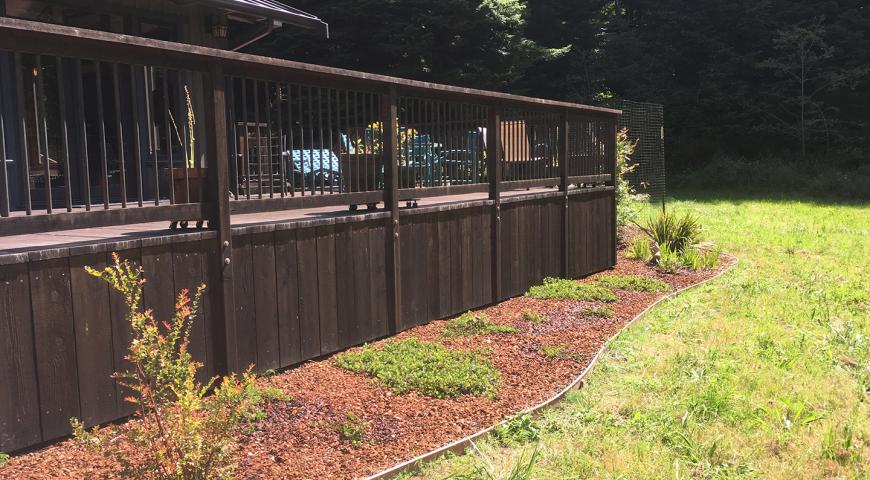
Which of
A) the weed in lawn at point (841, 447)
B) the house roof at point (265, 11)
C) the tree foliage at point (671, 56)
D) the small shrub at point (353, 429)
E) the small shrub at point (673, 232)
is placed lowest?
the weed in lawn at point (841, 447)

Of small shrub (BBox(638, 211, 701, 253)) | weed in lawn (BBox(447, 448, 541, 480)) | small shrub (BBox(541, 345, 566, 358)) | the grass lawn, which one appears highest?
small shrub (BBox(638, 211, 701, 253))

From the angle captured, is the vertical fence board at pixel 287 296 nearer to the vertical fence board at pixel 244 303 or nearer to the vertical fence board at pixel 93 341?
the vertical fence board at pixel 244 303

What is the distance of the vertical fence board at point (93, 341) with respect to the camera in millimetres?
3379

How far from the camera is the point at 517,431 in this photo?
3865 mm

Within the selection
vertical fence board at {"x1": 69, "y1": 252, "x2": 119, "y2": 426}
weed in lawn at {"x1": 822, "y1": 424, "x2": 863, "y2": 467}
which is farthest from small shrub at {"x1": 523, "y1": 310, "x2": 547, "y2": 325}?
vertical fence board at {"x1": 69, "y1": 252, "x2": 119, "y2": 426}

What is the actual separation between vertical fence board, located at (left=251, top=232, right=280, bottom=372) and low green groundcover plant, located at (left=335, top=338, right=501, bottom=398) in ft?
1.67

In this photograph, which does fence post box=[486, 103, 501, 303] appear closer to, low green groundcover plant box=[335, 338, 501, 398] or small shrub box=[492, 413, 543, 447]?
low green groundcover plant box=[335, 338, 501, 398]

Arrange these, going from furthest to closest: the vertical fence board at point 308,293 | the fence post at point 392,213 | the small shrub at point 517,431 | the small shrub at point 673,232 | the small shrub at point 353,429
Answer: the small shrub at point 673,232, the fence post at point 392,213, the vertical fence board at point 308,293, the small shrub at point 517,431, the small shrub at point 353,429

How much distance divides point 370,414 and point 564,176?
17.1ft

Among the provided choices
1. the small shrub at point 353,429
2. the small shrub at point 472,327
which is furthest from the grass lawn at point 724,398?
the small shrub at point 472,327

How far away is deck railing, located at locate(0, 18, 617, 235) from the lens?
3445 mm

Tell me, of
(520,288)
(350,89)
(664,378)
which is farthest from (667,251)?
(350,89)

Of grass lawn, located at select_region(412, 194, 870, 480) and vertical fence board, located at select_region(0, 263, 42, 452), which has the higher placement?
vertical fence board, located at select_region(0, 263, 42, 452)

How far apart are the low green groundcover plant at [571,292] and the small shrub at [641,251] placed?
8.94ft
